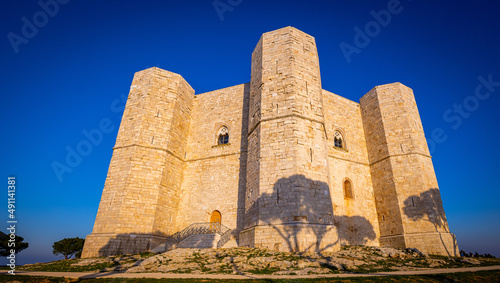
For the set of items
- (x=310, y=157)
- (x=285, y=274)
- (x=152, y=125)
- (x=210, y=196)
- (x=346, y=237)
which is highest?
(x=152, y=125)

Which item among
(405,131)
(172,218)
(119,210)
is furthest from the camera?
(405,131)

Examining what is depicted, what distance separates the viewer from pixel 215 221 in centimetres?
1564

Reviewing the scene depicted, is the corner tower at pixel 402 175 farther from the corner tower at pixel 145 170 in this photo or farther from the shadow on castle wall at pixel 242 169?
the corner tower at pixel 145 170

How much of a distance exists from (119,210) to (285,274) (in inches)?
403

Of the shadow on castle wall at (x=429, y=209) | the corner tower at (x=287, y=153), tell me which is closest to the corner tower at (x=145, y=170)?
the corner tower at (x=287, y=153)

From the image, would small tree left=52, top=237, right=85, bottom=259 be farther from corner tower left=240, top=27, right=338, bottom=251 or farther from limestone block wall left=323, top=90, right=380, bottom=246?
limestone block wall left=323, top=90, right=380, bottom=246

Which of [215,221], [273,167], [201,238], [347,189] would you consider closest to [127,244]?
[201,238]

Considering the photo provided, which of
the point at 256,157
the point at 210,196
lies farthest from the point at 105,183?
the point at 256,157

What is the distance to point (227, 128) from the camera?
59.4 feet

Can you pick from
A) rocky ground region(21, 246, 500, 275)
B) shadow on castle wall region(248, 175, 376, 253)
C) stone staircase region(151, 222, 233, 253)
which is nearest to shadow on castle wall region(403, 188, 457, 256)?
rocky ground region(21, 246, 500, 275)

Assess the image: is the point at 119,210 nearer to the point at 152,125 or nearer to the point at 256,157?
the point at 152,125

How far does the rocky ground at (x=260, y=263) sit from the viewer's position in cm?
809

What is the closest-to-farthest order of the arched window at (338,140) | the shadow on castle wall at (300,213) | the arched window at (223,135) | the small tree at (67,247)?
the shadow on castle wall at (300,213) → the arched window at (223,135) → the arched window at (338,140) → the small tree at (67,247)

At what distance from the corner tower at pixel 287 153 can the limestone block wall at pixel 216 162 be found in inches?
82.4
